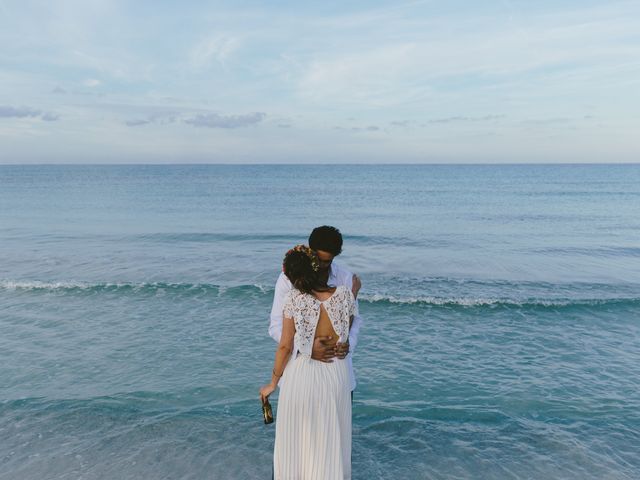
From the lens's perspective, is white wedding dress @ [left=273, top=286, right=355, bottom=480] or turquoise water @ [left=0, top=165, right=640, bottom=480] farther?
turquoise water @ [left=0, top=165, right=640, bottom=480]

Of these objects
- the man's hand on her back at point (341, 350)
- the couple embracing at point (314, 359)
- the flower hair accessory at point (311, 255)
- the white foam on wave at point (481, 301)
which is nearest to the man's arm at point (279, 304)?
the couple embracing at point (314, 359)

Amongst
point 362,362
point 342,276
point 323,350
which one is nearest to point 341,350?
point 323,350

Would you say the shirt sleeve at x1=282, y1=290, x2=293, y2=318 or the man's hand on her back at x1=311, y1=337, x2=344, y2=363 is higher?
the shirt sleeve at x1=282, y1=290, x2=293, y2=318

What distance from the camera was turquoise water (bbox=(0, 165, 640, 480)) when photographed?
19.1 ft

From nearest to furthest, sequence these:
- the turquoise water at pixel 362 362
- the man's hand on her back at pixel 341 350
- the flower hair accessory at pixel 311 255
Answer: the flower hair accessory at pixel 311 255, the man's hand on her back at pixel 341 350, the turquoise water at pixel 362 362

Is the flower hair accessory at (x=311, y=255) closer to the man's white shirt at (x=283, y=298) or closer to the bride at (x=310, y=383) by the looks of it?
the bride at (x=310, y=383)

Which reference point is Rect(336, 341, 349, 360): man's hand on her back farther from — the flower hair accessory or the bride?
the flower hair accessory

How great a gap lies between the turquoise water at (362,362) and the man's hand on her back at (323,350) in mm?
2532

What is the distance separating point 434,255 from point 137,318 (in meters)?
11.6

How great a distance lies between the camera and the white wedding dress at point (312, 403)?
346 centimetres

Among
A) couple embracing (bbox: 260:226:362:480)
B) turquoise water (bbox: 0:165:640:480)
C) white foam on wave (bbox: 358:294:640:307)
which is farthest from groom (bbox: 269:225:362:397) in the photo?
white foam on wave (bbox: 358:294:640:307)

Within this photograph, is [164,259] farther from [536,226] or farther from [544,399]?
[536,226]

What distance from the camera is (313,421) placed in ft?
11.8

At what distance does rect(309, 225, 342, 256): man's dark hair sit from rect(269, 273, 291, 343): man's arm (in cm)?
31
